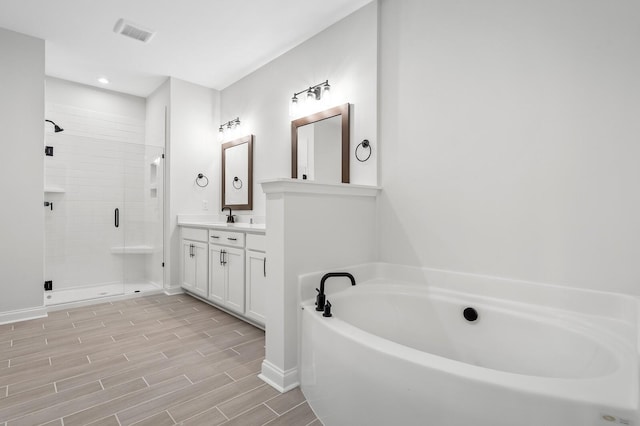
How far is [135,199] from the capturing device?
398 centimetres

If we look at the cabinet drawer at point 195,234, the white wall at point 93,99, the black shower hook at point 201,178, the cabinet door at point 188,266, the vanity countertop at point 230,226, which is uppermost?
the white wall at point 93,99

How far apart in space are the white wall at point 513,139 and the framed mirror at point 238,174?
5.93 ft

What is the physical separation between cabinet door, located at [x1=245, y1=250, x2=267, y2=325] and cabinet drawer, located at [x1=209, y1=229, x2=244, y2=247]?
0.16 metres

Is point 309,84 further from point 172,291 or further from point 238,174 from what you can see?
point 172,291

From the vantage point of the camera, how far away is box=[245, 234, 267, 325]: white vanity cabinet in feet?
8.57

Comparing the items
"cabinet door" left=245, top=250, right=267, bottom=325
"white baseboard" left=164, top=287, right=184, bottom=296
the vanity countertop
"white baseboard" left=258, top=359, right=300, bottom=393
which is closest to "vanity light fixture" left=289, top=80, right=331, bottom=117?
the vanity countertop

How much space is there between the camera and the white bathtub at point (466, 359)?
3.11 feet

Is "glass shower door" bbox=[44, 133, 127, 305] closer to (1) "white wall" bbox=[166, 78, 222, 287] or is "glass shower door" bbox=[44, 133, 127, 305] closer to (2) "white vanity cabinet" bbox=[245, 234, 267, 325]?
(1) "white wall" bbox=[166, 78, 222, 287]

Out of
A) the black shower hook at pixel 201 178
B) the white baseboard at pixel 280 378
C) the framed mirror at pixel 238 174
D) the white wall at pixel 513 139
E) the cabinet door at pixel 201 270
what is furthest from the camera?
the black shower hook at pixel 201 178

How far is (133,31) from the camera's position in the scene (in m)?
2.99

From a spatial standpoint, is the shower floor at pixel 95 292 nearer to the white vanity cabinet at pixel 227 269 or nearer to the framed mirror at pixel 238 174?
the white vanity cabinet at pixel 227 269

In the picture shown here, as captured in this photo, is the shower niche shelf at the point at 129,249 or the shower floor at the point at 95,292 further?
the shower niche shelf at the point at 129,249

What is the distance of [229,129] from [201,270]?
176 centimetres

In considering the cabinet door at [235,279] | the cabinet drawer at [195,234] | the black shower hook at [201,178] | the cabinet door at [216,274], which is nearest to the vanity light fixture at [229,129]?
the black shower hook at [201,178]
